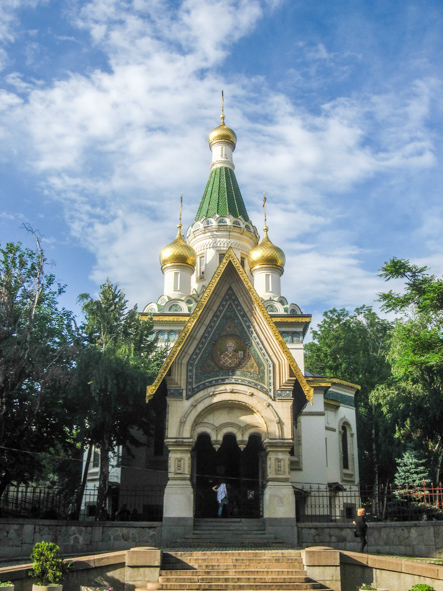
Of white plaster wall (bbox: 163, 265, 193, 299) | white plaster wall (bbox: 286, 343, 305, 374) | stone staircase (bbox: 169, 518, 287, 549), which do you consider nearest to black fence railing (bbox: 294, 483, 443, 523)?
stone staircase (bbox: 169, 518, 287, 549)

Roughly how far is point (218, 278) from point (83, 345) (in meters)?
4.79

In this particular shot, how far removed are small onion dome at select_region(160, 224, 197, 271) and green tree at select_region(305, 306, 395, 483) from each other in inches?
450

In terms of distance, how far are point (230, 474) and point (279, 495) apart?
175 inches

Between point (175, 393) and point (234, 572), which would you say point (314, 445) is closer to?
point (175, 393)

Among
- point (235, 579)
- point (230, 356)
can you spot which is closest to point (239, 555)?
point (235, 579)

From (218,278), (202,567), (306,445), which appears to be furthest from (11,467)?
(306,445)

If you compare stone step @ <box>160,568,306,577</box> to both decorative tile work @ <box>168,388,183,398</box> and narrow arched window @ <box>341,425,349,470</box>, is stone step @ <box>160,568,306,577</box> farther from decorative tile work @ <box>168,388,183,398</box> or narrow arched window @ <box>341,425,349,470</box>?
narrow arched window @ <box>341,425,349,470</box>

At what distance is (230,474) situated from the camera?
18.7 metres

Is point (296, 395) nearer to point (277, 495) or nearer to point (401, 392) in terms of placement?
point (277, 495)

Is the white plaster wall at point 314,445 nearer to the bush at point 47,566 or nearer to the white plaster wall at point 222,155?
the bush at point 47,566

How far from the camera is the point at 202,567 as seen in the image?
38.8ft

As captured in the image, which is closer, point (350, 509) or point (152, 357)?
point (152, 357)

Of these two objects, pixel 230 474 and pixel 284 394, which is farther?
pixel 230 474

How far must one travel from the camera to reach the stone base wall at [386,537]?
46.5ft
